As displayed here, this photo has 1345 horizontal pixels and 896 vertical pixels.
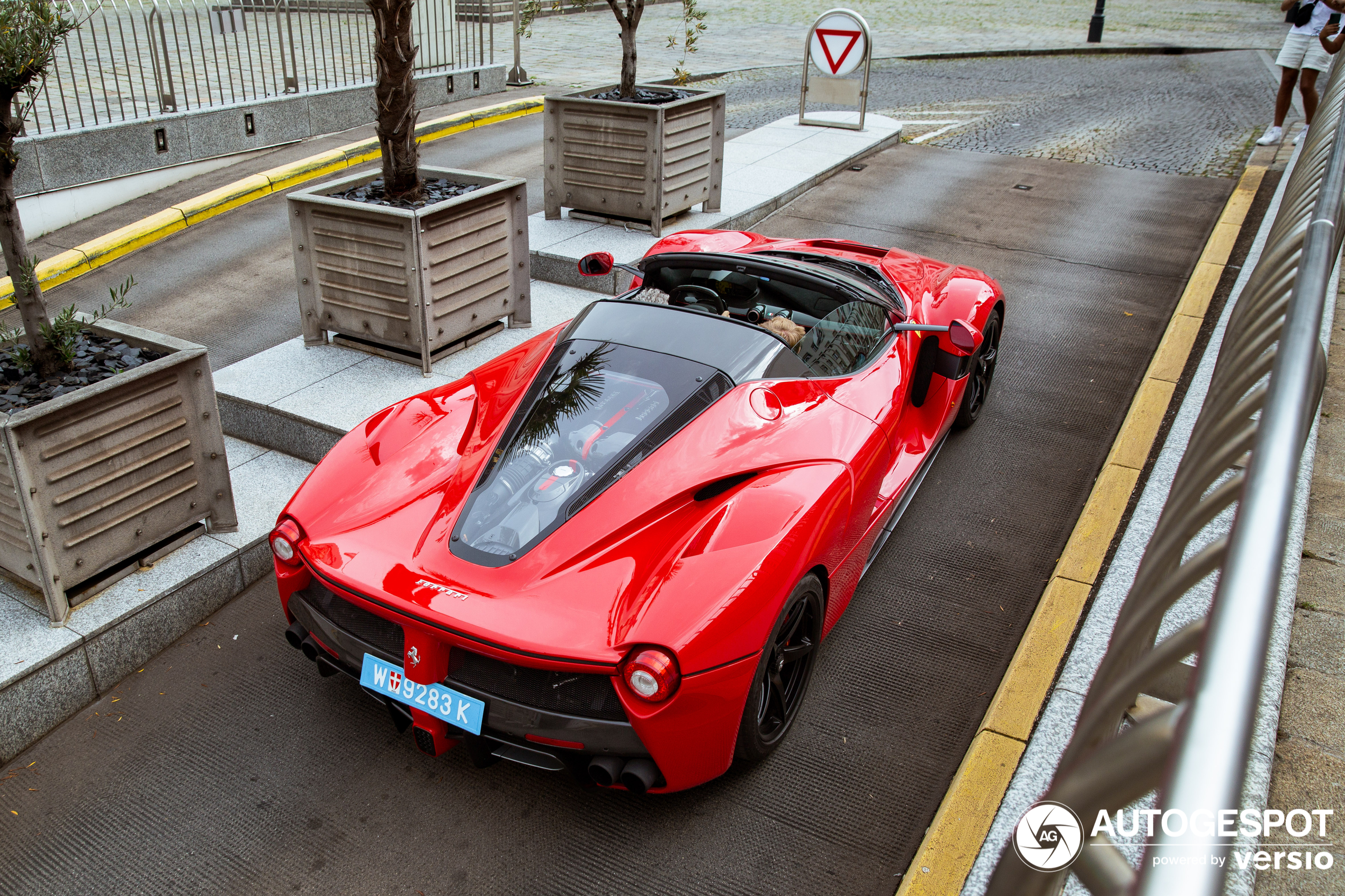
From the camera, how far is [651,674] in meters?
2.74

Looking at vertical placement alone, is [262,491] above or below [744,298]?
below

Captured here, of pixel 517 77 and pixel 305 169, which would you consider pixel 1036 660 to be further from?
pixel 517 77

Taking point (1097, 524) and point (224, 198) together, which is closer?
point (1097, 524)

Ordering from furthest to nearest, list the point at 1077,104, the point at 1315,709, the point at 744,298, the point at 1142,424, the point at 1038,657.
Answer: the point at 1077,104 < the point at 1142,424 < the point at 744,298 < the point at 1038,657 < the point at 1315,709

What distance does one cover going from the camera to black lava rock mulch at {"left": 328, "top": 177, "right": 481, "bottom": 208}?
19.5 ft

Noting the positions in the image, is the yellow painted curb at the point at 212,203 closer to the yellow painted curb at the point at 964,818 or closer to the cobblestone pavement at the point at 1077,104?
the cobblestone pavement at the point at 1077,104

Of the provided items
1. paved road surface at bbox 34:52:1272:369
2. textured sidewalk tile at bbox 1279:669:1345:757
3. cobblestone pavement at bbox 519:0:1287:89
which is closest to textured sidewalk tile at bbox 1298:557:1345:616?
textured sidewalk tile at bbox 1279:669:1345:757

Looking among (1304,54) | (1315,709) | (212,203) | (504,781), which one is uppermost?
(1304,54)

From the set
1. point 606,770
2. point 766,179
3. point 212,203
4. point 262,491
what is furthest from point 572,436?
point 212,203

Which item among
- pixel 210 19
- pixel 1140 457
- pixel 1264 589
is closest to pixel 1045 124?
pixel 1140 457

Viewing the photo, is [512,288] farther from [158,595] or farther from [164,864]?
[164,864]

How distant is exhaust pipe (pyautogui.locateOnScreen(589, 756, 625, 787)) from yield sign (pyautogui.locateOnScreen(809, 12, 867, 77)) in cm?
1032

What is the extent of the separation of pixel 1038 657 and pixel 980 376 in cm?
213

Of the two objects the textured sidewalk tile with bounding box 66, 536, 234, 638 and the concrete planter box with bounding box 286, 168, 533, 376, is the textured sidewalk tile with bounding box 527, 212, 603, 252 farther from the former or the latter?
the textured sidewalk tile with bounding box 66, 536, 234, 638
